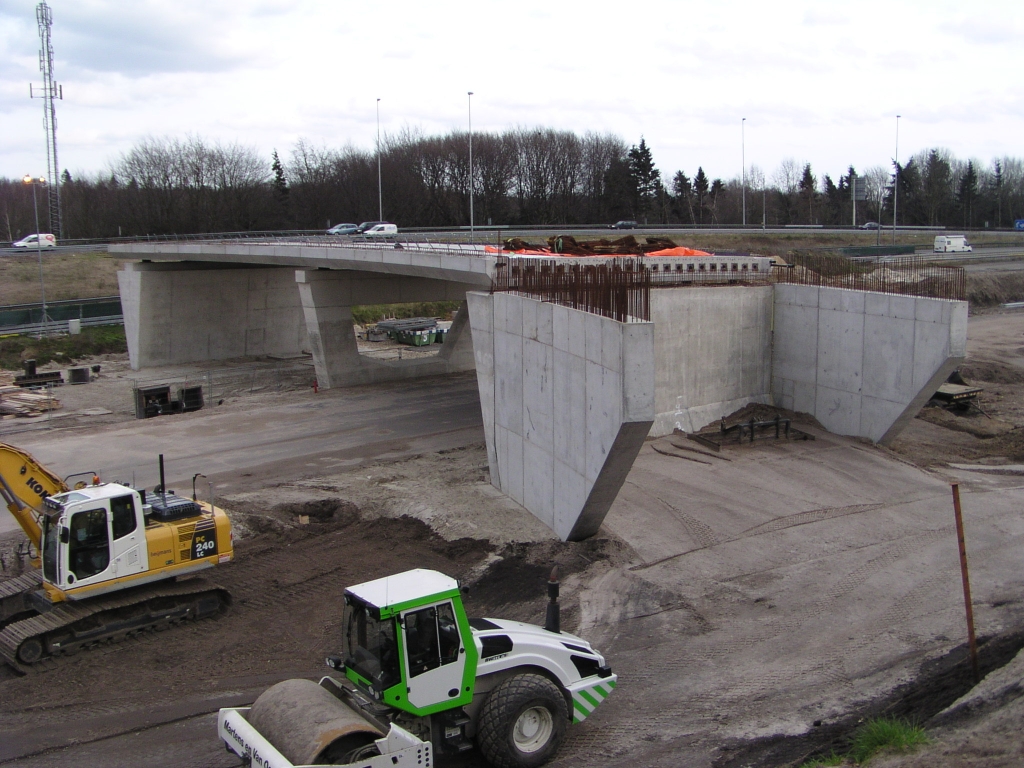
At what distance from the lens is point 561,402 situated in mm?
16688

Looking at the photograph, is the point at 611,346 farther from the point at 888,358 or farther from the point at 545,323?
the point at 888,358

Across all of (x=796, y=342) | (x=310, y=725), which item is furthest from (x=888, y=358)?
(x=310, y=725)

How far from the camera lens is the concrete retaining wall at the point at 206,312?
44.4 m

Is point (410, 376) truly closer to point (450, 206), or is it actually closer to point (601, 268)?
point (601, 268)

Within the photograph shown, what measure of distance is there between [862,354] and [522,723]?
17.8 m

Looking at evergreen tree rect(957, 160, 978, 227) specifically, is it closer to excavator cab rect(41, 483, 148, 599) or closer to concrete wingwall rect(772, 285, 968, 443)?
concrete wingwall rect(772, 285, 968, 443)

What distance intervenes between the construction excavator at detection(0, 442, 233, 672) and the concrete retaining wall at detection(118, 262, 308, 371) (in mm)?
32826

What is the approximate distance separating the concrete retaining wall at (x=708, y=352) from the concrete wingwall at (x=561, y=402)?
5.85m

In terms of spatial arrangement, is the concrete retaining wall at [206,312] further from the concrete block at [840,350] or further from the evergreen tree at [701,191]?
the evergreen tree at [701,191]

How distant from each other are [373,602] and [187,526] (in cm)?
652

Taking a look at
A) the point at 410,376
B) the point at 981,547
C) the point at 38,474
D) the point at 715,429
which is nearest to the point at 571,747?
the point at 38,474

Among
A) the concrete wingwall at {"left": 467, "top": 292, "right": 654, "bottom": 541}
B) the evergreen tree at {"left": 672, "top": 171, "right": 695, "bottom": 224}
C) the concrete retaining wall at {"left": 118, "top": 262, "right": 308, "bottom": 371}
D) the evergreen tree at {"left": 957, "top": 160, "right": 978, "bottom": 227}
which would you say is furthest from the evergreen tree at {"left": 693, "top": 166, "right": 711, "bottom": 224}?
the concrete wingwall at {"left": 467, "top": 292, "right": 654, "bottom": 541}

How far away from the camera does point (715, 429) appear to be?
80.5ft

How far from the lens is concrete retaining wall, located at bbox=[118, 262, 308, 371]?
4444cm
